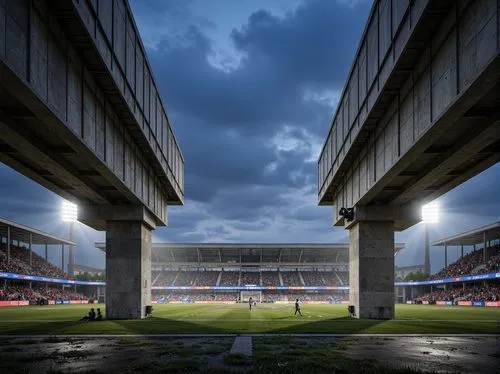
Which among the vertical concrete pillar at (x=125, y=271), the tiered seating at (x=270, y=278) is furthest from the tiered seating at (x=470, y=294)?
the vertical concrete pillar at (x=125, y=271)

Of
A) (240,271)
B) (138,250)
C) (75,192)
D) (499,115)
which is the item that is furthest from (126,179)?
(240,271)

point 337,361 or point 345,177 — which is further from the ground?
point 345,177

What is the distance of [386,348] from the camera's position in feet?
71.2

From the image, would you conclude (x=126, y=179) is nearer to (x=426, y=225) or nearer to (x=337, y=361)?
(x=337, y=361)

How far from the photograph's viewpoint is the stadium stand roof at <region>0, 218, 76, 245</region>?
300ft

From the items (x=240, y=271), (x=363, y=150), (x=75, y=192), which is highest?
(x=363, y=150)

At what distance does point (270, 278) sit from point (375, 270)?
104 metres

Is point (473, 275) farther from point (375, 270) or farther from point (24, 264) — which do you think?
point (24, 264)

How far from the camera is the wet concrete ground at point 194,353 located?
1617cm

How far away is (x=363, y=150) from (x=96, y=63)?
62.6ft

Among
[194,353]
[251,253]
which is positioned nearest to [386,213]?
[194,353]

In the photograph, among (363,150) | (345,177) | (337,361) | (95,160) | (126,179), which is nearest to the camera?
(337,361)

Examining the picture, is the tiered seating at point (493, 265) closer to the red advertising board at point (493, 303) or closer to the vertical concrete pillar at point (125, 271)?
the red advertising board at point (493, 303)

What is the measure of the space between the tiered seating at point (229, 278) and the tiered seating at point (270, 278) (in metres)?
6.79
